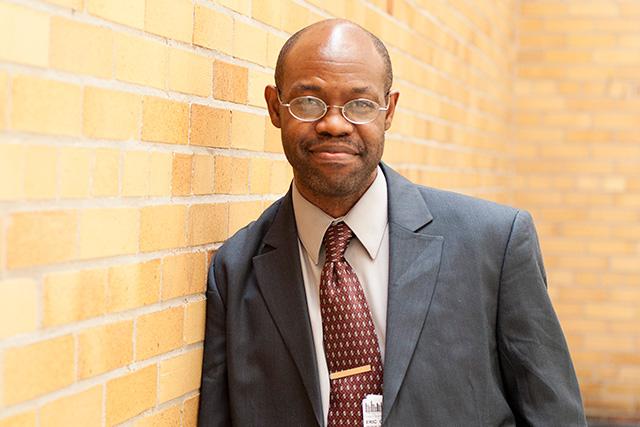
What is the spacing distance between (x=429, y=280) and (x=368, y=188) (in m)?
0.24

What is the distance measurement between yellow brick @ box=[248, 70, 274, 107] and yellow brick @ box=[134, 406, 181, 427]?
0.77 meters

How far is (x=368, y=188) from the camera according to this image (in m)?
2.17

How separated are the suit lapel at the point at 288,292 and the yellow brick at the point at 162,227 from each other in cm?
19

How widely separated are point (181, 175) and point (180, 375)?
0.42 meters

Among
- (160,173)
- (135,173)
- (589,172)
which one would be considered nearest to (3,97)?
(135,173)

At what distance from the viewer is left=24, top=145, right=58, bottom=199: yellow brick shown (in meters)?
1.54

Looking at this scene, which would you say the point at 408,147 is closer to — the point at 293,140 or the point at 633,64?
the point at 293,140

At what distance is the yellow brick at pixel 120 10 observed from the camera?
1.72 m

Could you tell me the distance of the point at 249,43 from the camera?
7.90ft

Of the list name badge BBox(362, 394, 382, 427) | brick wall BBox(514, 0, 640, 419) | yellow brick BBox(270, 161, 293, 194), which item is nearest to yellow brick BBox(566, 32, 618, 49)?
brick wall BBox(514, 0, 640, 419)

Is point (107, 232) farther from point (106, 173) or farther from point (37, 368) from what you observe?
point (37, 368)

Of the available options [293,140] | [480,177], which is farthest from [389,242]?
[480,177]

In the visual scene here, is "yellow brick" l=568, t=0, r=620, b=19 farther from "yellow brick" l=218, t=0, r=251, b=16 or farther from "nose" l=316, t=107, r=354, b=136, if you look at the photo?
"nose" l=316, t=107, r=354, b=136

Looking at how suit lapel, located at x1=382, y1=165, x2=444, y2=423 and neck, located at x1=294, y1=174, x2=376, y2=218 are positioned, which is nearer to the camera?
suit lapel, located at x1=382, y1=165, x2=444, y2=423
